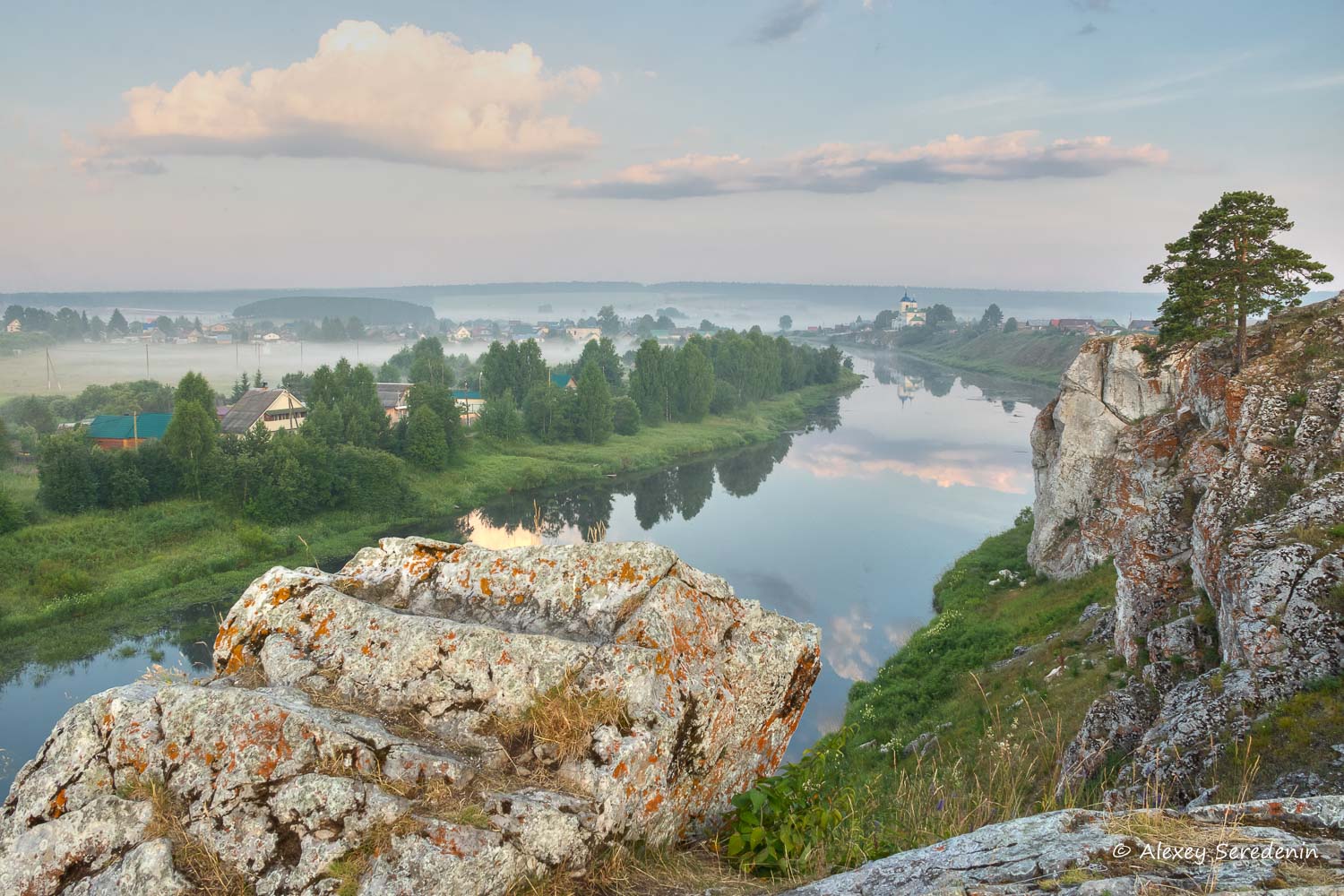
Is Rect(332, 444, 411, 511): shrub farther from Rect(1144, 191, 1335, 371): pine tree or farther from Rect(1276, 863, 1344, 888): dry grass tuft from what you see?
Rect(1276, 863, 1344, 888): dry grass tuft

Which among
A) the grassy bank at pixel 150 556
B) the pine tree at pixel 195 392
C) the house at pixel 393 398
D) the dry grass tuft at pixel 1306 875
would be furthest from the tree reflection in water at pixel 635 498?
the dry grass tuft at pixel 1306 875

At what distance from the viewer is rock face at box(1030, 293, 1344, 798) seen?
27.4 feet

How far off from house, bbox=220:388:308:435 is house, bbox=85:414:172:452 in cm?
577

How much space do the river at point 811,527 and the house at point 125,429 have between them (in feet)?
72.8

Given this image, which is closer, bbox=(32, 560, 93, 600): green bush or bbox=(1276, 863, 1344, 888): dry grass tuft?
bbox=(1276, 863, 1344, 888): dry grass tuft

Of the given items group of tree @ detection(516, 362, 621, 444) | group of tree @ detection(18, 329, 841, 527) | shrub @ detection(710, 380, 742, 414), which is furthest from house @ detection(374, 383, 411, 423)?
shrub @ detection(710, 380, 742, 414)

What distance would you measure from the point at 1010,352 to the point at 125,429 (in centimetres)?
13275

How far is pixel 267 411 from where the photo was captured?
5791 centimetres

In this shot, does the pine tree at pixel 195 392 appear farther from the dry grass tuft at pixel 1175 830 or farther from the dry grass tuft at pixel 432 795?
the dry grass tuft at pixel 1175 830

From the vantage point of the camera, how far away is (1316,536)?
9047 mm

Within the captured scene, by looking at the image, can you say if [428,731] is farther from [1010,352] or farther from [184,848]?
[1010,352]

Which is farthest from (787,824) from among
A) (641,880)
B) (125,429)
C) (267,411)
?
(267,411)

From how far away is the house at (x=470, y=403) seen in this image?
6430 cm

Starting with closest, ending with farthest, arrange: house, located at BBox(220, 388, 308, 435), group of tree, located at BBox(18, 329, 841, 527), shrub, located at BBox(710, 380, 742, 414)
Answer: group of tree, located at BBox(18, 329, 841, 527) < house, located at BBox(220, 388, 308, 435) < shrub, located at BBox(710, 380, 742, 414)
